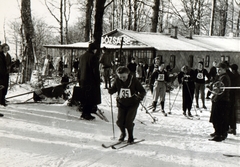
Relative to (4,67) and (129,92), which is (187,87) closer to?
(129,92)

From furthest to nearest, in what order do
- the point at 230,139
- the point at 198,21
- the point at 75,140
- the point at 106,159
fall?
the point at 198,21 < the point at 230,139 < the point at 75,140 < the point at 106,159

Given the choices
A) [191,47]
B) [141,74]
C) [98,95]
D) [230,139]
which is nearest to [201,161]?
[230,139]

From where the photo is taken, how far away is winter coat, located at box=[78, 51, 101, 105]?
8.03 metres

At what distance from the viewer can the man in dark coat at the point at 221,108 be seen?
709 centimetres

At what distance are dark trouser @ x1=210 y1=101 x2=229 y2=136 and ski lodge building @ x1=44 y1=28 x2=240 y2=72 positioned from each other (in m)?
11.9

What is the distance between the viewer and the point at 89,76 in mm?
8102

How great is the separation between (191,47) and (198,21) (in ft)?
Answer: 63.9

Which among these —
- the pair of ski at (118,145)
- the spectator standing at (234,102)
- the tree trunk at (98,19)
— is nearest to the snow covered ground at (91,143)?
the pair of ski at (118,145)

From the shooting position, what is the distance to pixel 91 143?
631 centimetres

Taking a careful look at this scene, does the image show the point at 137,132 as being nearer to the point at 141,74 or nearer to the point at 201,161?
the point at 201,161

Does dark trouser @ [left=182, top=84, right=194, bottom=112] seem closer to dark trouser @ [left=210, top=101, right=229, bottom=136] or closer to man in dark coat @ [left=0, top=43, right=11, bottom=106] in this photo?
dark trouser @ [left=210, top=101, right=229, bottom=136]

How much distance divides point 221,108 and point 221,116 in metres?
0.18

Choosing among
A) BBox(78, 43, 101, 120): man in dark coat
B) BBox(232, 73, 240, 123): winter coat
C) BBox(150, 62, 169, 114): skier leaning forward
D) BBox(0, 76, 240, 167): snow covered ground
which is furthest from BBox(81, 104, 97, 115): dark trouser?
BBox(232, 73, 240, 123): winter coat

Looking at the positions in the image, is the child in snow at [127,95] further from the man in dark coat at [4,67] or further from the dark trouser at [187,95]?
the dark trouser at [187,95]
